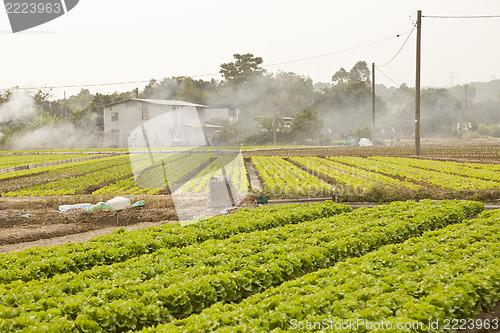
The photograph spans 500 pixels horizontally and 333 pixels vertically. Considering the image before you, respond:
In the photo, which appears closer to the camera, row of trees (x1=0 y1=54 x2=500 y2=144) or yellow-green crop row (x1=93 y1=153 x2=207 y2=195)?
yellow-green crop row (x1=93 y1=153 x2=207 y2=195)

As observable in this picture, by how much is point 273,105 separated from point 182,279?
2831 inches

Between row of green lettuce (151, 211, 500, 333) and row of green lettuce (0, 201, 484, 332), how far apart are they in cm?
68

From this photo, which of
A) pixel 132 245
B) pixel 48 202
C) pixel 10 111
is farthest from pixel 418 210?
pixel 10 111

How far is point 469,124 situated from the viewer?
74500mm

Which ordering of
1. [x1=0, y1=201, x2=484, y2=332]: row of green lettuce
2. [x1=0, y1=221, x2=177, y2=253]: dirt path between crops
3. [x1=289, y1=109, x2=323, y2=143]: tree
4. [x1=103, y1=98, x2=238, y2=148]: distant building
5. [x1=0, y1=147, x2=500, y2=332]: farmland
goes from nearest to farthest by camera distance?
1. [x1=0, y1=147, x2=500, y2=332]: farmland
2. [x1=0, y1=201, x2=484, y2=332]: row of green lettuce
3. [x1=0, y1=221, x2=177, y2=253]: dirt path between crops
4. [x1=103, y1=98, x2=238, y2=148]: distant building
5. [x1=289, y1=109, x2=323, y2=143]: tree

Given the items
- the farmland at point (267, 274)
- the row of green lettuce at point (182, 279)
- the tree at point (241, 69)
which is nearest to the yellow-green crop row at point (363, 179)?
the farmland at point (267, 274)

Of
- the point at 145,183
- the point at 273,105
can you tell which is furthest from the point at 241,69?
the point at 145,183

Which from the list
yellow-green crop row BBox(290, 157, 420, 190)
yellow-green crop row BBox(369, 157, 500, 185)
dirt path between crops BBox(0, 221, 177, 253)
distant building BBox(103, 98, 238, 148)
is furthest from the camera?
distant building BBox(103, 98, 238, 148)

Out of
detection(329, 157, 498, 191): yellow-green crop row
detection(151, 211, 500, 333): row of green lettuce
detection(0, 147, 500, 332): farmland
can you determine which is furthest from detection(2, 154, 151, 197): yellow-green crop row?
detection(151, 211, 500, 333): row of green lettuce

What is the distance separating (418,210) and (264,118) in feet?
185

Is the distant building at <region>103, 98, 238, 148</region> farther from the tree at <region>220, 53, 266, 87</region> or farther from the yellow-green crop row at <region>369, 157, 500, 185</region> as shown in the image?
the yellow-green crop row at <region>369, 157, 500, 185</region>

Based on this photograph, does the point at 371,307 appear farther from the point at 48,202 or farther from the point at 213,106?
the point at 213,106

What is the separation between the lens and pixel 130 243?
8.89m

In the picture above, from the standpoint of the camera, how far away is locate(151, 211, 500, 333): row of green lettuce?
504 centimetres
